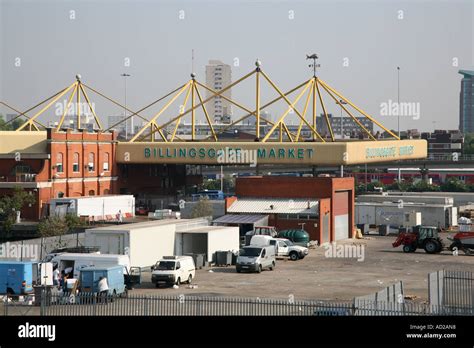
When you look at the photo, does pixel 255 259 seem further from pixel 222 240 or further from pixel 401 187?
pixel 401 187

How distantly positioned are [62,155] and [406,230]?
25.7 meters

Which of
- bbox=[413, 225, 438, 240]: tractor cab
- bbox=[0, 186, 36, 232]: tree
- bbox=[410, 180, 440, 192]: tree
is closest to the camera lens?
bbox=[413, 225, 438, 240]: tractor cab

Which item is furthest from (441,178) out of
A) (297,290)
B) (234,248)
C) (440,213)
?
(297,290)

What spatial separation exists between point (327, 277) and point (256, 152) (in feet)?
93.4

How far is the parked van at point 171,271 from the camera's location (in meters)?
42.8

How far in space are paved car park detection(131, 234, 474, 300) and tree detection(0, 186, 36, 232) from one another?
19963 millimetres

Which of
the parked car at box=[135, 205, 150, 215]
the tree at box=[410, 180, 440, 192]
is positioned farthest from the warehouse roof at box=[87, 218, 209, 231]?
the tree at box=[410, 180, 440, 192]

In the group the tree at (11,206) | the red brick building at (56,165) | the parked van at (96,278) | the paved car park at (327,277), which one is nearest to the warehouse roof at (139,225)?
the paved car park at (327,277)

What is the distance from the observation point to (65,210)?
65750 mm

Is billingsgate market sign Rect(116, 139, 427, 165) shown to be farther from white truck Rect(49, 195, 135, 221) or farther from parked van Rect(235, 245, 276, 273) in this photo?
parked van Rect(235, 245, 276, 273)

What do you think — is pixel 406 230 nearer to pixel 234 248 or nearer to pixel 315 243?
pixel 315 243

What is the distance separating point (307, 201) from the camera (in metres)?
64.8

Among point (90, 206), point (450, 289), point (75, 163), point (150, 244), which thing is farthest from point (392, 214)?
point (450, 289)

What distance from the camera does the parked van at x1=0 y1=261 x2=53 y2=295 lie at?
39.8 meters
